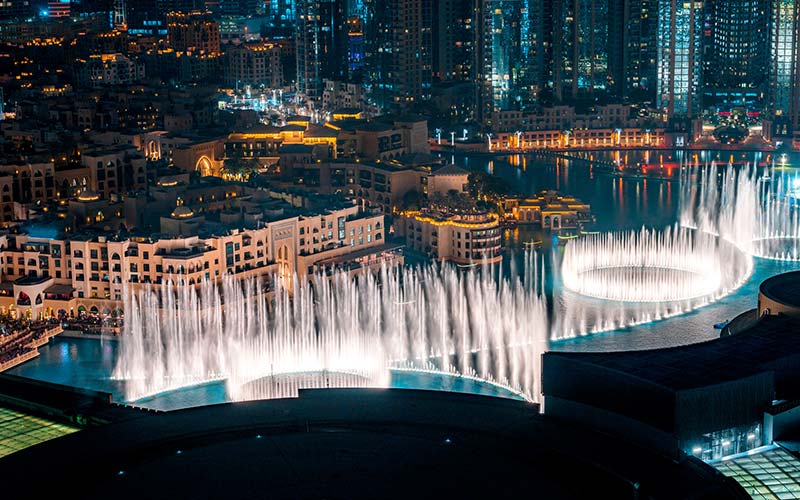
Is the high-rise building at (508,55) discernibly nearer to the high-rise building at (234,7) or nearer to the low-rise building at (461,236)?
the low-rise building at (461,236)

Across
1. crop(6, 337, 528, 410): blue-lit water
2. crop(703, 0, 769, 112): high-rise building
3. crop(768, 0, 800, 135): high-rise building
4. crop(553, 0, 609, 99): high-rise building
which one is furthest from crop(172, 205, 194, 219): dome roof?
crop(703, 0, 769, 112): high-rise building

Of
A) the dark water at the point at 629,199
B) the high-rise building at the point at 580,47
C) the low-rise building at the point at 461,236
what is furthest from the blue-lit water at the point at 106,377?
the high-rise building at the point at 580,47

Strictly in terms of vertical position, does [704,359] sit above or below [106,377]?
above

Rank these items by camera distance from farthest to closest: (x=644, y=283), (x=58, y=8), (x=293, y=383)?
(x=58, y=8) → (x=644, y=283) → (x=293, y=383)

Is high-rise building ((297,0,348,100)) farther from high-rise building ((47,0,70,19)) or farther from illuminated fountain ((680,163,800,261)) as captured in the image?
high-rise building ((47,0,70,19))

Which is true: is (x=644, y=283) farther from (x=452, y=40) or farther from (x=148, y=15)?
(x=148, y=15)

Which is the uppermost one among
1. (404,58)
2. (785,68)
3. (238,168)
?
(404,58)

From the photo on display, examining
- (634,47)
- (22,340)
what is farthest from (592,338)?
(634,47)

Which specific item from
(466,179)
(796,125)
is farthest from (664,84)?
(466,179)

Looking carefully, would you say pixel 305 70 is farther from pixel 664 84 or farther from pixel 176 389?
pixel 176 389
